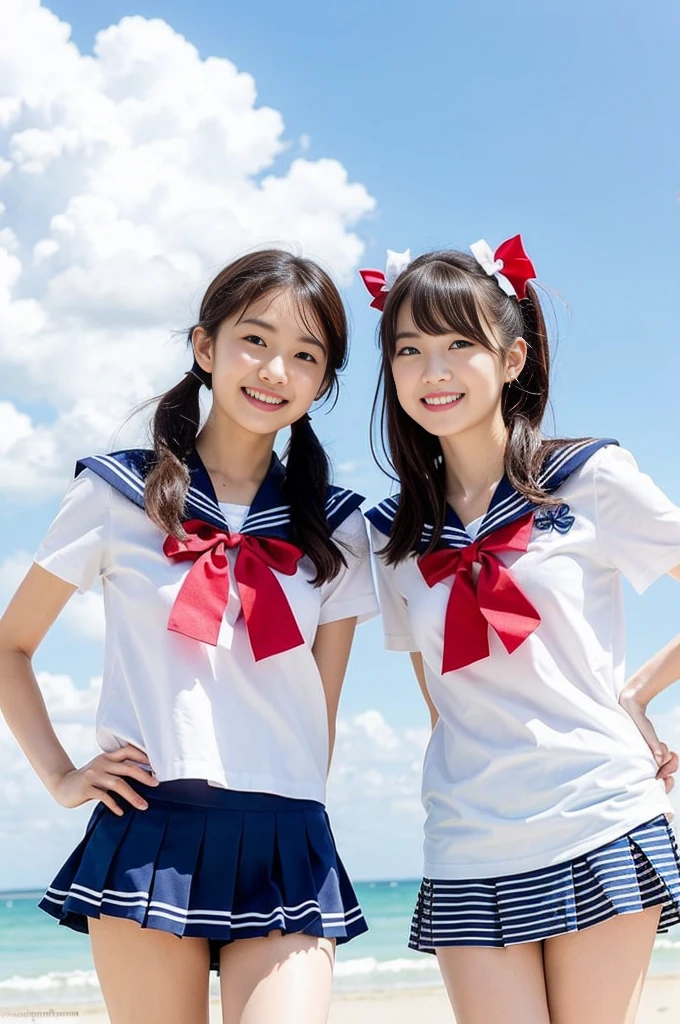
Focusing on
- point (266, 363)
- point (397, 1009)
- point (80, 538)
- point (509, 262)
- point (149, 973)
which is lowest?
point (397, 1009)

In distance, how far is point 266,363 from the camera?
2.80m

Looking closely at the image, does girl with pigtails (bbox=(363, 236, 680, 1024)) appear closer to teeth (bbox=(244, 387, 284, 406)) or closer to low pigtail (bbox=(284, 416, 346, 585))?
low pigtail (bbox=(284, 416, 346, 585))

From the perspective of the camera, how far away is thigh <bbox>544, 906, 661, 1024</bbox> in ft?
7.79

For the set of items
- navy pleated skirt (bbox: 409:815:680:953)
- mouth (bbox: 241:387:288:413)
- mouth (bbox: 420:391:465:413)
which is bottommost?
navy pleated skirt (bbox: 409:815:680:953)

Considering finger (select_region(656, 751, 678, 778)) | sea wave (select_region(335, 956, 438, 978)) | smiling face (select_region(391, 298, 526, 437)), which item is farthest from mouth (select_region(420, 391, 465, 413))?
sea wave (select_region(335, 956, 438, 978))

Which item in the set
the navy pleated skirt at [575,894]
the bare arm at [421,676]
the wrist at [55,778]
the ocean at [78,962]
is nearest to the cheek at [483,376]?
the bare arm at [421,676]

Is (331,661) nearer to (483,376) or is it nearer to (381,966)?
(483,376)

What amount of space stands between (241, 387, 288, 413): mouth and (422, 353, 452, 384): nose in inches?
15.0

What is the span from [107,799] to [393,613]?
0.94 m

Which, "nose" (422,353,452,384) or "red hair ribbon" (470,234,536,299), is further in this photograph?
"red hair ribbon" (470,234,536,299)

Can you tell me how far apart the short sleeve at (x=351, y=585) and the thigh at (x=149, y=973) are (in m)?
0.84

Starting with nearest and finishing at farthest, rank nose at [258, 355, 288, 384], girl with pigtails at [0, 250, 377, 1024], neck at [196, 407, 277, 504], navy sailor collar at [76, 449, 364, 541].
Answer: girl with pigtails at [0, 250, 377, 1024] < navy sailor collar at [76, 449, 364, 541] < nose at [258, 355, 288, 384] < neck at [196, 407, 277, 504]

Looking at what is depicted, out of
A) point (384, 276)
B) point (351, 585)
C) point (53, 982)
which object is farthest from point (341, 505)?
point (53, 982)

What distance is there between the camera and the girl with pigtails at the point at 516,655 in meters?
2.40
